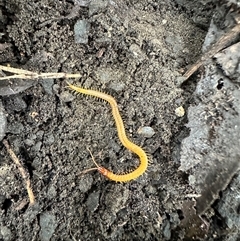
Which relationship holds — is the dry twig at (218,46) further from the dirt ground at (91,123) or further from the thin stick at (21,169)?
the thin stick at (21,169)

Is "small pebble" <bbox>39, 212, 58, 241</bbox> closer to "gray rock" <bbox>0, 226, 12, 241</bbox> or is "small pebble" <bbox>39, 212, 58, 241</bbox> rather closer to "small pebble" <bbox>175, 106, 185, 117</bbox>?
"gray rock" <bbox>0, 226, 12, 241</bbox>

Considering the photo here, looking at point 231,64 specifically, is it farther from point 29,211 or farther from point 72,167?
point 29,211

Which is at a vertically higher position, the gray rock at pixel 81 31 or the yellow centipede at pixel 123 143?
the gray rock at pixel 81 31

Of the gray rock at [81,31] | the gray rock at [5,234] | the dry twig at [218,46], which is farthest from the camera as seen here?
the gray rock at [81,31]

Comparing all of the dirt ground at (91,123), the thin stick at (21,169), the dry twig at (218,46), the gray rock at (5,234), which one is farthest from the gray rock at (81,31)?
the gray rock at (5,234)

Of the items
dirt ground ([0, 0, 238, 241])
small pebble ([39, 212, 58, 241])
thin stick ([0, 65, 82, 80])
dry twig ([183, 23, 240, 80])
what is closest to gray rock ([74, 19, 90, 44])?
dirt ground ([0, 0, 238, 241])

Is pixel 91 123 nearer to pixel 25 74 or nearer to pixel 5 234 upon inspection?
pixel 25 74
